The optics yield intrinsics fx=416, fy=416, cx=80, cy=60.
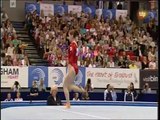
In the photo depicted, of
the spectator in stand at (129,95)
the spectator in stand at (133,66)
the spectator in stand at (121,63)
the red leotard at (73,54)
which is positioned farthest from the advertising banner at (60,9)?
the red leotard at (73,54)

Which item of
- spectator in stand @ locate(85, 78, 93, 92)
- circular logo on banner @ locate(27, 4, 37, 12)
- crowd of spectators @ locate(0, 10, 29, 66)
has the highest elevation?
circular logo on banner @ locate(27, 4, 37, 12)

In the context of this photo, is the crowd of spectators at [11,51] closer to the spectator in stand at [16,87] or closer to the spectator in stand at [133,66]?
the spectator in stand at [16,87]

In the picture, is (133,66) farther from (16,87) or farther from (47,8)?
(47,8)

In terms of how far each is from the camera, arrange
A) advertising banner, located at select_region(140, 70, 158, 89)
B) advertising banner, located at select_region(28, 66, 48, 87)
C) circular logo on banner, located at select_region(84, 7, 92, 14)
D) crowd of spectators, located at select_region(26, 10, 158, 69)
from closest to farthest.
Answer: advertising banner, located at select_region(28, 66, 48, 87) < advertising banner, located at select_region(140, 70, 158, 89) < crowd of spectators, located at select_region(26, 10, 158, 69) < circular logo on banner, located at select_region(84, 7, 92, 14)

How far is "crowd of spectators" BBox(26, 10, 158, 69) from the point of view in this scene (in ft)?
50.1

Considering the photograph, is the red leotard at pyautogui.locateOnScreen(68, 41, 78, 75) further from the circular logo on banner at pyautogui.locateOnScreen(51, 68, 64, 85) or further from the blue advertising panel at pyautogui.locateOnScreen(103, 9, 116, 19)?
the blue advertising panel at pyautogui.locateOnScreen(103, 9, 116, 19)

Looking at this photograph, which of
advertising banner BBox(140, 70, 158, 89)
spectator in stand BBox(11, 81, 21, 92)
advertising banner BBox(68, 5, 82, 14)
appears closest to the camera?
spectator in stand BBox(11, 81, 21, 92)

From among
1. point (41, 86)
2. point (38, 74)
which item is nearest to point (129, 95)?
point (41, 86)

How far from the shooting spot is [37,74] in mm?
13625

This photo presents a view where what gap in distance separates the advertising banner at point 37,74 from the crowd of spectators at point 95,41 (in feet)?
2.93

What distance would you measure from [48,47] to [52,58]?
0.70 m

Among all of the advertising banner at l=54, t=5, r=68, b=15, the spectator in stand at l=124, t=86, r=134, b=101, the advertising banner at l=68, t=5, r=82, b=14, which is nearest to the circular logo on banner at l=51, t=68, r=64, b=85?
the spectator in stand at l=124, t=86, r=134, b=101

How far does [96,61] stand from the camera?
603 inches

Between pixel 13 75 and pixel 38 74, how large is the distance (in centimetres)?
86
